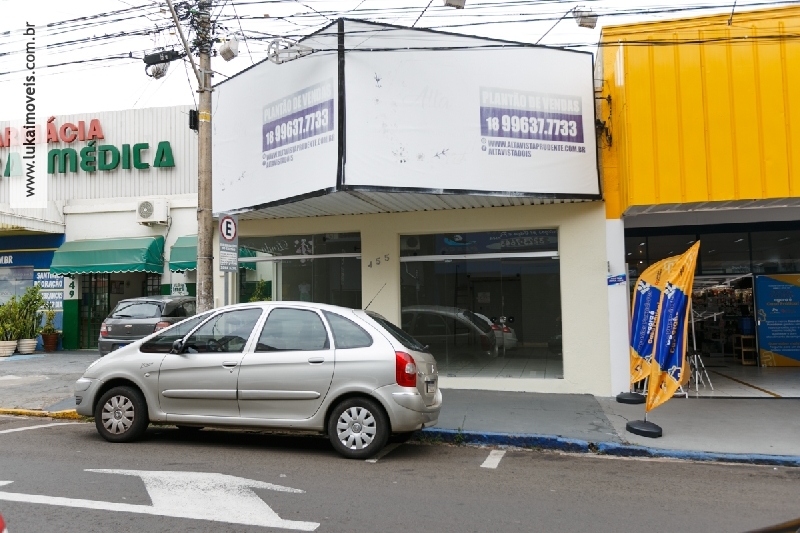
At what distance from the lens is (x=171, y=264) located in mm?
17625

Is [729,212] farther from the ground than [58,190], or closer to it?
closer to it

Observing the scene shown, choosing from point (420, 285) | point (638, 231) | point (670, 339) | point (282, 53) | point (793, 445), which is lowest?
point (793, 445)

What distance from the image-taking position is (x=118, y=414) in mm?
7094

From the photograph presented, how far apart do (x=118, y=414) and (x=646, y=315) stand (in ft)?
21.7

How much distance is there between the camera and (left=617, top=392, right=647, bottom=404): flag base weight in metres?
9.55

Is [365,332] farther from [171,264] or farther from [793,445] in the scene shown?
[171,264]

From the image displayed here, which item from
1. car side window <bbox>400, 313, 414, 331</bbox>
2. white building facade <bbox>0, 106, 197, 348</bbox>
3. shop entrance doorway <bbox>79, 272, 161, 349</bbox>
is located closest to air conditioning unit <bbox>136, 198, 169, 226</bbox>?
white building facade <bbox>0, 106, 197, 348</bbox>

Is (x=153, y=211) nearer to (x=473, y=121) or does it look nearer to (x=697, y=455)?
(x=473, y=121)

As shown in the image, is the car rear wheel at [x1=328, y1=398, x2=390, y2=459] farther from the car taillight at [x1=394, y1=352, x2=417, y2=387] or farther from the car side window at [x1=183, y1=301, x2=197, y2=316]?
the car side window at [x1=183, y1=301, x2=197, y2=316]

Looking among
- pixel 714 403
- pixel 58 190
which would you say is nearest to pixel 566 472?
pixel 714 403

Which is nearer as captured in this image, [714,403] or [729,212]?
[714,403]

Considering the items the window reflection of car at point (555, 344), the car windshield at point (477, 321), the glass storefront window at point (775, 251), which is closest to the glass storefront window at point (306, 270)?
the car windshield at point (477, 321)

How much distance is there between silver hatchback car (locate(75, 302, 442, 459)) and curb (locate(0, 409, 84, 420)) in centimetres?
215

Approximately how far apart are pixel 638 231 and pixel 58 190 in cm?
1755
